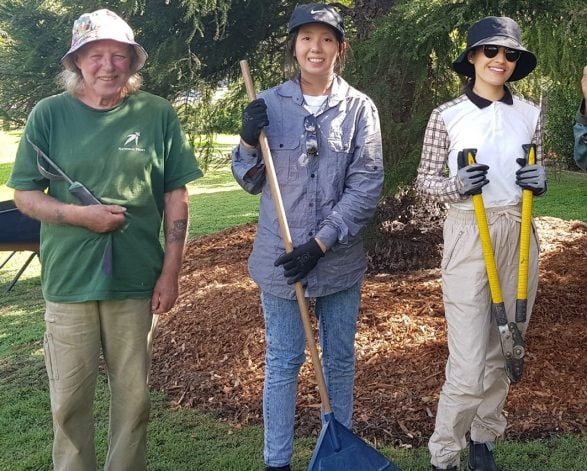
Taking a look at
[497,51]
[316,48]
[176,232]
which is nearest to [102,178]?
[176,232]

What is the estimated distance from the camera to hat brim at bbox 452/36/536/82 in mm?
3248

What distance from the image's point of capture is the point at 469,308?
337 cm

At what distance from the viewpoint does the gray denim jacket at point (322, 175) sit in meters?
3.21

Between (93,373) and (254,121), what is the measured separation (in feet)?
4.39

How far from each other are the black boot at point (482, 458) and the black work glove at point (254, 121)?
6.34ft

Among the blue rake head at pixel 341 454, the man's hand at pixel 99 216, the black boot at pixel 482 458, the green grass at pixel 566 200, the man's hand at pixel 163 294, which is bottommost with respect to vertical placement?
the green grass at pixel 566 200

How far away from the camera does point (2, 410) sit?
498 cm

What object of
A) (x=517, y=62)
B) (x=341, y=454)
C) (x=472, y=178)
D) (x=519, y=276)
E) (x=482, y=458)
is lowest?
(x=482, y=458)

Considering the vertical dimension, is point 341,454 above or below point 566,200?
above

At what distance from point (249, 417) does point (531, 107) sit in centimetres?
252

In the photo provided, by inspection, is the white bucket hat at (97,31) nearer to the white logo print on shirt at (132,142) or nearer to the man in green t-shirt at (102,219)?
the man in green t-shirt at (102,219)

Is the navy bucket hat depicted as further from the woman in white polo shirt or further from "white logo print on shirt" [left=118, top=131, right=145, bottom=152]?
"white logo print on shirt" [left=118, top=131, right=145, bottom=152]

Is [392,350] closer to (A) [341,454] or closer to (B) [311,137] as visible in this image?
(A) [341,454]

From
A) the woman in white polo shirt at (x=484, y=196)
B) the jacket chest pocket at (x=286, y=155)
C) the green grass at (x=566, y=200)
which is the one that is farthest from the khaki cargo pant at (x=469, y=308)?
the green grass at (x=566, y=200)
